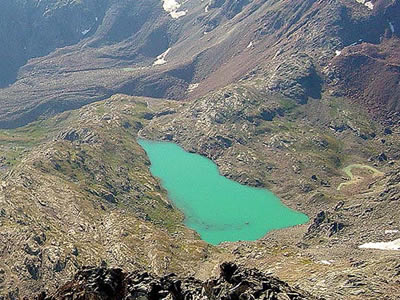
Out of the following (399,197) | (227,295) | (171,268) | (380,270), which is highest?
(227,295)

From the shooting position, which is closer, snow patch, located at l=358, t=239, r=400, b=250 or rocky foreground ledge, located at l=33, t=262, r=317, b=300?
rocky foreground ledge, located at l=33, t=262, r=317, b=300

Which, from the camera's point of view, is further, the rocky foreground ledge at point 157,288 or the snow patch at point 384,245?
the snow patch at point 384,245

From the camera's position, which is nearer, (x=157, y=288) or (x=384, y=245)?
(x=157, y=288)

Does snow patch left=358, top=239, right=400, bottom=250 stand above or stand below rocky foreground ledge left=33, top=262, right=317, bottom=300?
below

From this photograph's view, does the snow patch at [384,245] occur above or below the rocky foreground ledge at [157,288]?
below

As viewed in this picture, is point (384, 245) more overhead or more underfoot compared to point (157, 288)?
more underfoot

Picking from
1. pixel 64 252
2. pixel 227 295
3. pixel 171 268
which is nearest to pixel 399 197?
pixel 171 268

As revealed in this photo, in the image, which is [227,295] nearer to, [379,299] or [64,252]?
[379,299]

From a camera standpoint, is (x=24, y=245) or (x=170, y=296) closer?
(x=170, y=296)
